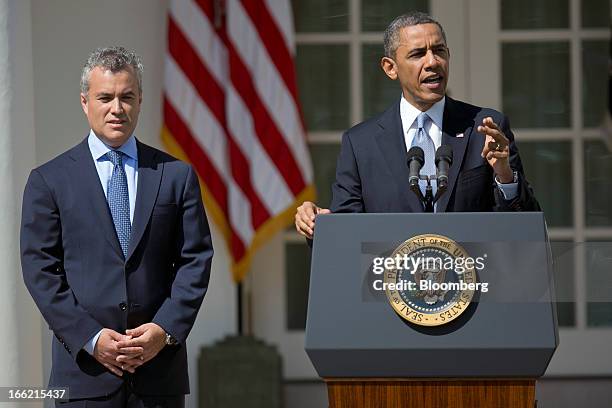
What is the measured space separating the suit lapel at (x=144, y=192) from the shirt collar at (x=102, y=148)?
0.09 ft

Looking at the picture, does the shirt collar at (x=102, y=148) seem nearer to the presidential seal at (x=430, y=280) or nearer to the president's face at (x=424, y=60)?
the president's face at (x=424, y=60)

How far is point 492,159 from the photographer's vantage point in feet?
9.85

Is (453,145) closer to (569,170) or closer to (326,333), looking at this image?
(326,333)

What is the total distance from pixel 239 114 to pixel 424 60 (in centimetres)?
311

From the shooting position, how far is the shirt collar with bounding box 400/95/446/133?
3410mm

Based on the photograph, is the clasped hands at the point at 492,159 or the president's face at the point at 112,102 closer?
the clasped hands at the point at 492,159

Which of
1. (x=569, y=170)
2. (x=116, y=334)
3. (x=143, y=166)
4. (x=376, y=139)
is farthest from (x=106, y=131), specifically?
(x=569, y=170)

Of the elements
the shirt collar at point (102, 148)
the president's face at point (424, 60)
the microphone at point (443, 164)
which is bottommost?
the microphone at point (443, 164)

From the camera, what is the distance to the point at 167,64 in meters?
6.28

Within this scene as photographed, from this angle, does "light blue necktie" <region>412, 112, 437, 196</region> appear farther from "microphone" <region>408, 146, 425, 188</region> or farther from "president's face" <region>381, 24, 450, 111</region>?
"microphone" <region>408, 146, 425, 188</region>

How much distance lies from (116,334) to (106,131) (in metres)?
0.60

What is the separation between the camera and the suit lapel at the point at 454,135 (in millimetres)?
3260

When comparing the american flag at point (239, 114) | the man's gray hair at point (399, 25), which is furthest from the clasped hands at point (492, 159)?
the american flag at point (239, 114)

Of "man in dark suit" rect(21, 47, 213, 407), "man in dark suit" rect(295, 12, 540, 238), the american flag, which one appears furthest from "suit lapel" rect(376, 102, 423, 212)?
the american flag
